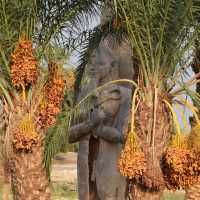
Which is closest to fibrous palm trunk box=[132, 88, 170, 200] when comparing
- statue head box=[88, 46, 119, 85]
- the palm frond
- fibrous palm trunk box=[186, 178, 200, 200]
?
the palm frond

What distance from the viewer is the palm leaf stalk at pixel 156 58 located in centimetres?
1053

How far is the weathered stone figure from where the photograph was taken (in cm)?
1742

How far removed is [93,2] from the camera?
1219 cm

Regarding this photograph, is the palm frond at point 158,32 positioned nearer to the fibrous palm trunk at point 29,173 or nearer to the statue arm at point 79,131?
the fibrous palm trunk at point 29,173

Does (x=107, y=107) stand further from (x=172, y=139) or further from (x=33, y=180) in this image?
(x=172, y=139)

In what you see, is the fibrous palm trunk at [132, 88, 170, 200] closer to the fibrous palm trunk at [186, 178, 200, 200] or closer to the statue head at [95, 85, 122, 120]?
the fibrous palm trunk at [186, 178, 200, 200]

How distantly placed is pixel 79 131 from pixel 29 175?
19.6ft

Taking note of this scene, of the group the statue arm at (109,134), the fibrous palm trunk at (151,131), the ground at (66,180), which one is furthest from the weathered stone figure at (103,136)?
the ground at (66,180)

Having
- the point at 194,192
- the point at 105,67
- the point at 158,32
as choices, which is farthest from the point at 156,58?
the point at 105,67

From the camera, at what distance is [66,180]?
35969 mm

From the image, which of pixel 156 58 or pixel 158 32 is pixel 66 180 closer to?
pixel 156 58

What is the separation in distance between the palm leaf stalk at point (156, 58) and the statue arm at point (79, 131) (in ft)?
23.5

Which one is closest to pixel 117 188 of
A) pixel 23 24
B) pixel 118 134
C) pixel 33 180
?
pixel 118 134

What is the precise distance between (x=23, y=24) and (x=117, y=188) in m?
6.76
